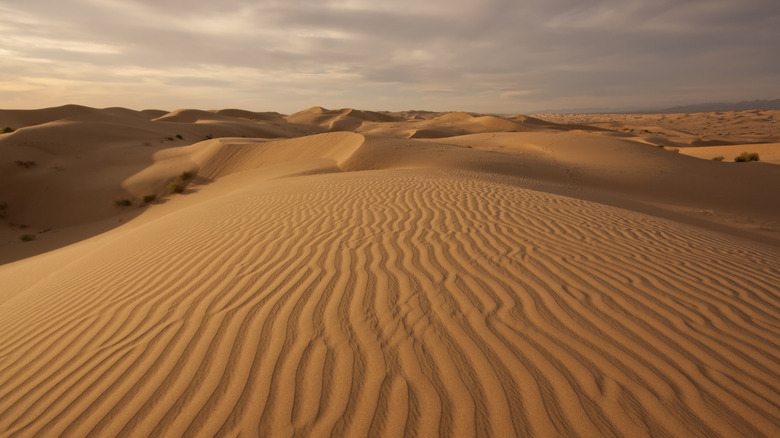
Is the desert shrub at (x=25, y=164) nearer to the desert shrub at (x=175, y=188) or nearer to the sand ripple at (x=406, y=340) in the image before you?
the desert shrub at (x=175, y=188)

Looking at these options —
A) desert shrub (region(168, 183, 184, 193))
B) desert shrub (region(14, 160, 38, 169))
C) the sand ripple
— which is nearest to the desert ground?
the sand ripple

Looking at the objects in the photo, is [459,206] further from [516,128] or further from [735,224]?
[516,128]

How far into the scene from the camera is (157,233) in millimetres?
6453

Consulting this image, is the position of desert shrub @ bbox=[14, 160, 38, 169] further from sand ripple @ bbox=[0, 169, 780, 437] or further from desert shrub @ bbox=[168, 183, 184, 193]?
sand ripple @ bbox=[0, 169, 780, 437]

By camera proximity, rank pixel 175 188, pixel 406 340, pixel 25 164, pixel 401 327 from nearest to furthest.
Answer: pixel 406 340
pixel 401 327
pixel 175 188
pixel 25 164

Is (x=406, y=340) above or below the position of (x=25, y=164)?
above

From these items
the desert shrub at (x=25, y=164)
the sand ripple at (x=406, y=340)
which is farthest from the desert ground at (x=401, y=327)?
the desert shrub at (x=25, y=164)

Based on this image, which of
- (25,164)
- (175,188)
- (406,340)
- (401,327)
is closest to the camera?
(406,340)

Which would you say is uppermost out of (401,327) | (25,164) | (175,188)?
(401,327)

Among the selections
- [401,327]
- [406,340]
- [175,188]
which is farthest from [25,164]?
[406,340]

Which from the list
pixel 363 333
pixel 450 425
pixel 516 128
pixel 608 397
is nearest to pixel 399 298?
→ pixel 363 333

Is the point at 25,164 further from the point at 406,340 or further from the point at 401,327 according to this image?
the point at 406,340

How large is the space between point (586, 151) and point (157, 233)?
1738 centimetres

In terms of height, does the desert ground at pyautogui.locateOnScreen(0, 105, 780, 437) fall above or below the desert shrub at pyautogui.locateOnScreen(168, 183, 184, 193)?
above
